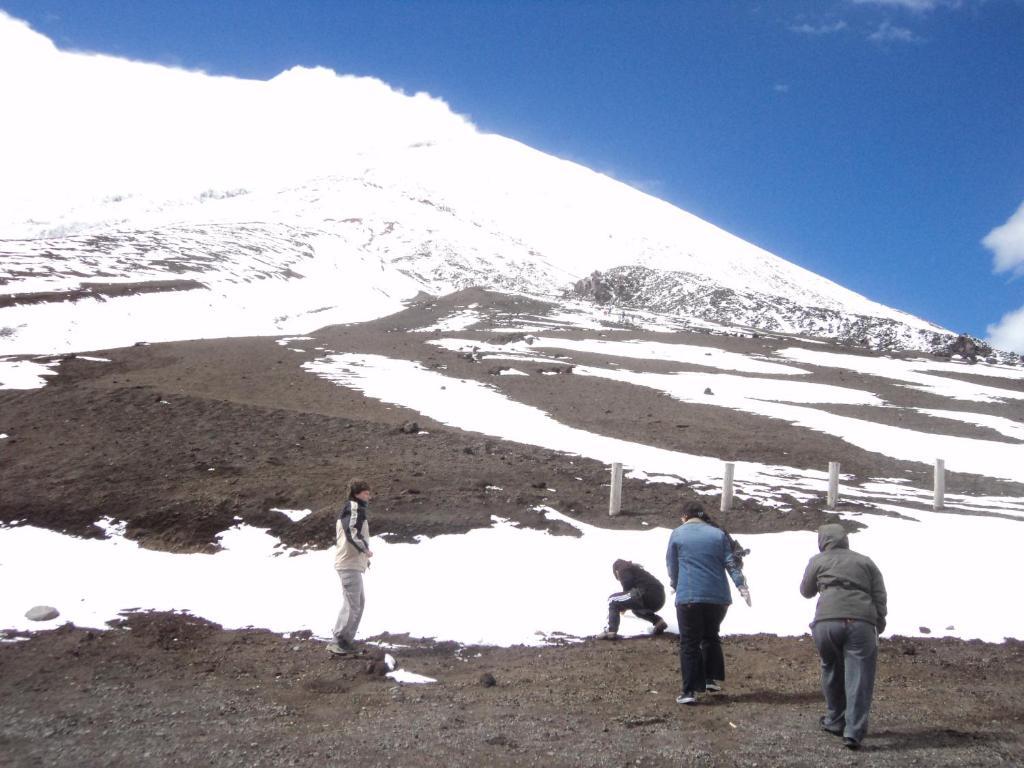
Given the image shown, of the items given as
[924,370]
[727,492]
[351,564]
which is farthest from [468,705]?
[924,370]

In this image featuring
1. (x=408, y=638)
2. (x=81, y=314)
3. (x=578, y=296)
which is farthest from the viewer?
(x=578, y=296)

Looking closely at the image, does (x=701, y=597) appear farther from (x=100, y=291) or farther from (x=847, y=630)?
(x=100, y=291)

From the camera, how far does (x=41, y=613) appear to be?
982 centimetres

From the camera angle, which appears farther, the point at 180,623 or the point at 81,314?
the point at 81,314

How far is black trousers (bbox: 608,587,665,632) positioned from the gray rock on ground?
6820mm

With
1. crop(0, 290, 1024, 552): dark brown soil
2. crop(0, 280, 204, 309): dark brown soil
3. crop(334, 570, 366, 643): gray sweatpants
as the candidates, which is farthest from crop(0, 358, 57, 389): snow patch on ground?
crop(334, 570, 366, 643): gray sweatpants

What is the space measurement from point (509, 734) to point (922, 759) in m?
3.09

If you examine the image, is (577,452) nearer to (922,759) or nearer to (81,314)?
(922,759)

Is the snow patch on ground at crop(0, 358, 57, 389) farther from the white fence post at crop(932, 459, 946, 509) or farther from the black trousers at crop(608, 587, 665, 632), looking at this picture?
the white fence post at crop(932, 459, 946, 509)

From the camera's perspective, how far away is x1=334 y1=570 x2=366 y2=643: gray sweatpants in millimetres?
9156

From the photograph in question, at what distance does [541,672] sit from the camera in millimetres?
8602

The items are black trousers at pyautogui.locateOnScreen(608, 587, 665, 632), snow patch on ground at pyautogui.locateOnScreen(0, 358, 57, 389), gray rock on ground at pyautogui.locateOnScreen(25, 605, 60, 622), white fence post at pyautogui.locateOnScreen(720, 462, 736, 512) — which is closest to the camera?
gray rock on ground at pyautogui.locateOnScreen(25, 605, 60, 622)

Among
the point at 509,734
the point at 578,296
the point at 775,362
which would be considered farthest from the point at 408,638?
the point at 578,296

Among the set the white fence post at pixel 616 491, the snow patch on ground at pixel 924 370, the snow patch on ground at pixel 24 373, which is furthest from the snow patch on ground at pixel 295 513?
the snow patch on ground at pixel 924 370
